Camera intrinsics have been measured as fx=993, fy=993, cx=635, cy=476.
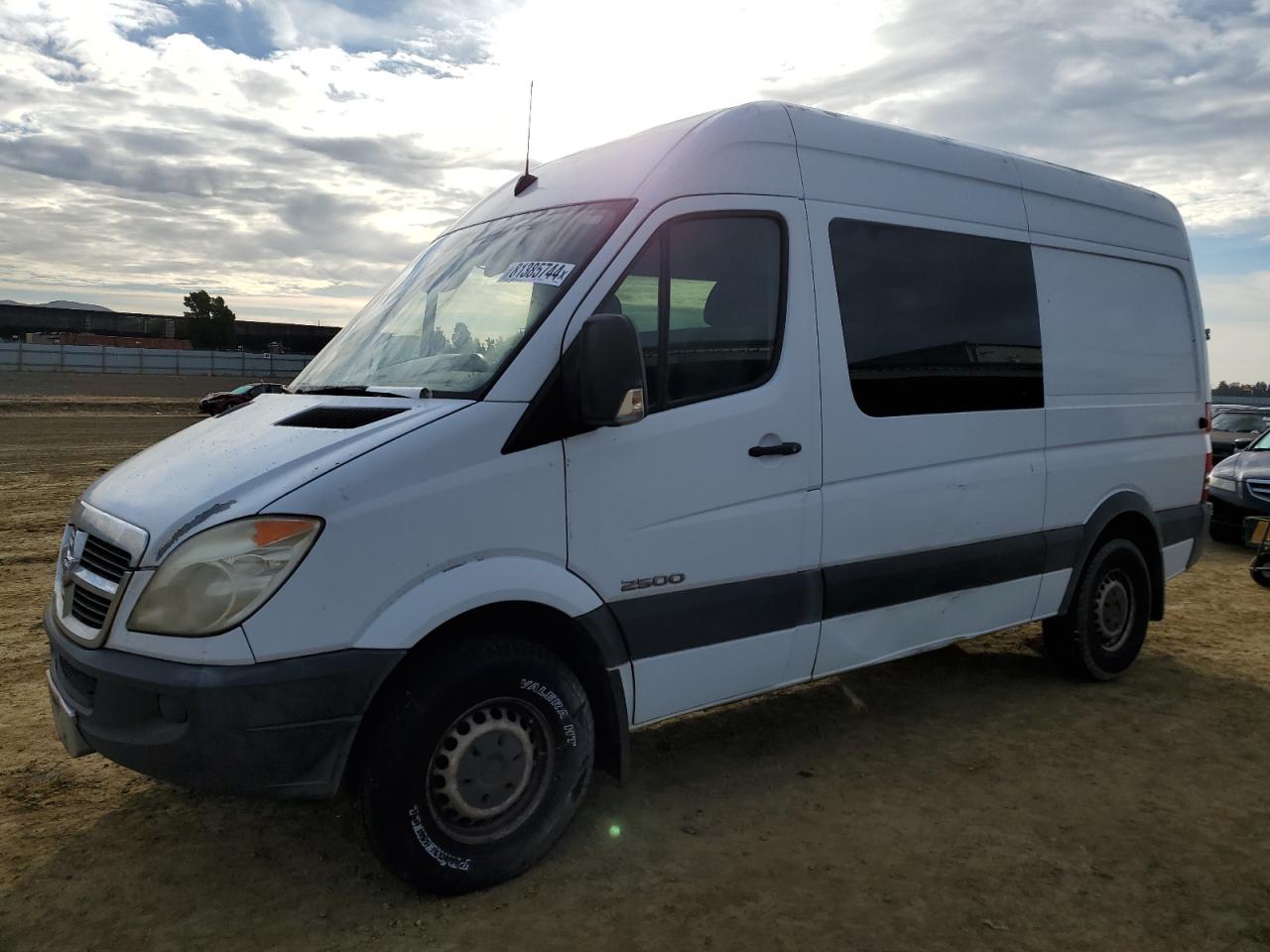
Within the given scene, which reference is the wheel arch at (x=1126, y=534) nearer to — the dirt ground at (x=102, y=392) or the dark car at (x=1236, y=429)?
the dark car at (x=1236, y=429)

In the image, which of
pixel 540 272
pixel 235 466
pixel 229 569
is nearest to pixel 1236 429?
pixel 540 272

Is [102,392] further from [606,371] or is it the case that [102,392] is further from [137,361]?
[606,371]

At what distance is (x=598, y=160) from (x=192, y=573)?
226 centimetres

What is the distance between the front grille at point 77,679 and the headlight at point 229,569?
40cm

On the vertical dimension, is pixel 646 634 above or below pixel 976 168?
below

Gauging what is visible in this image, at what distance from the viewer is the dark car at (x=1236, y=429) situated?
53.0ft

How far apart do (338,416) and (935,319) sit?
2.69 meters

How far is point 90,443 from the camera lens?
19.7 meters

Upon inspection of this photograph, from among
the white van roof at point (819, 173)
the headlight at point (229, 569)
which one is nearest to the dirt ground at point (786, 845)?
the headlight at point (229, 569)

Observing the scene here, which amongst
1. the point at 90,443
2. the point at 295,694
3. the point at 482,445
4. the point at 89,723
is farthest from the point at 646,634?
the point at 90,443

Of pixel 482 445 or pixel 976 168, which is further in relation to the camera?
pixel 976 168

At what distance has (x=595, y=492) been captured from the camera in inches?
131

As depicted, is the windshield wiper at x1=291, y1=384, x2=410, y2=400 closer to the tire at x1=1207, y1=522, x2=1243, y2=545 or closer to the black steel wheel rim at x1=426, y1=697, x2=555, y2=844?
the black steel wheel rim at x1=426, y1=697, x2=555, y2=844

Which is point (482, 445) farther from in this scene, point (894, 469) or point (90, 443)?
point (90, 443)
